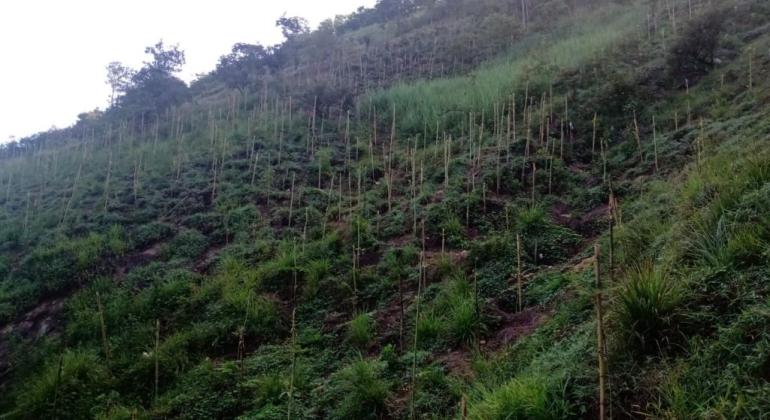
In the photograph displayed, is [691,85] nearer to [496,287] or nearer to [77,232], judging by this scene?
[496,287]

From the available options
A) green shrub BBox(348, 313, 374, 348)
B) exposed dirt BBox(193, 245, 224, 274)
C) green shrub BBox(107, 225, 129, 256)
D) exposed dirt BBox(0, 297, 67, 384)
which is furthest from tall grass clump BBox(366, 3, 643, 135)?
exposed dirt BBox(0, 297, 67, 384)

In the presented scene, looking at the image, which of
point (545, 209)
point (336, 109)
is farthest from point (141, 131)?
point (545, 209)

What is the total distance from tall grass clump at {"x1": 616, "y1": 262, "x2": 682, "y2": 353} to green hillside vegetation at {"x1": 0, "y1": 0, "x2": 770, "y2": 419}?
0.04 ft

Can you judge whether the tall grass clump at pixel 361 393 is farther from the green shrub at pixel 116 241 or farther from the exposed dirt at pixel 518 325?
the green shrub at pixel 116 241

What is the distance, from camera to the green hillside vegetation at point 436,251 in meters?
3.45

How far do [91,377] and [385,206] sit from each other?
561 cm

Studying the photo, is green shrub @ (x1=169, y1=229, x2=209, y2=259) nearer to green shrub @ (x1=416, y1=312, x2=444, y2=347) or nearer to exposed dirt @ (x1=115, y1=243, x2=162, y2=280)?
exposed dirt @ (x1=115, y1=243, x2=162, y2=280)

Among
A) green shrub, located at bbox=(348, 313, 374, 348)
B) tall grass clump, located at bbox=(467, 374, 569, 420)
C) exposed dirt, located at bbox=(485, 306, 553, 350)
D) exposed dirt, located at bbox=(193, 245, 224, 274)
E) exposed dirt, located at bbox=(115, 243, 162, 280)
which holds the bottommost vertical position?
green shrub, located at bbox=(348, 313, 374, 348)

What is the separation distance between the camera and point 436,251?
7.84 metres

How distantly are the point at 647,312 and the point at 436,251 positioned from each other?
455 cm

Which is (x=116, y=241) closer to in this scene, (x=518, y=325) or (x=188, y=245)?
(x=188, y=245)

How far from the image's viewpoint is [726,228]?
13.0 ft

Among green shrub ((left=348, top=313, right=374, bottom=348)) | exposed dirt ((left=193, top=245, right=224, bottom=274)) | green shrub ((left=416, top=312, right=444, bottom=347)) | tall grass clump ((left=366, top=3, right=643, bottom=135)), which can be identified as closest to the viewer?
green shrub ((left=416, top=312, right=444, bottom=347))

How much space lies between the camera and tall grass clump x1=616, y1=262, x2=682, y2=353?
3354mm
